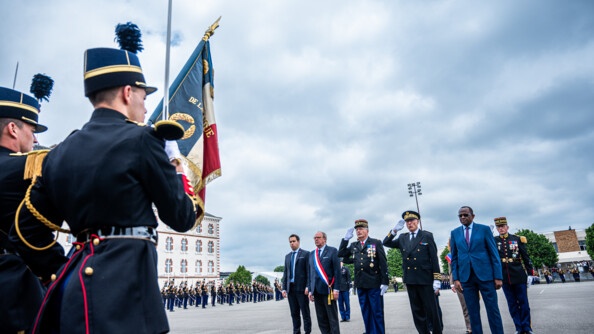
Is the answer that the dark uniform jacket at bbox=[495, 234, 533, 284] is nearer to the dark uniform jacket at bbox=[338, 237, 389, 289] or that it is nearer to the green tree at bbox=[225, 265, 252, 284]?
the dark uniform jacket at bbox=[338, 237, 389, 289]

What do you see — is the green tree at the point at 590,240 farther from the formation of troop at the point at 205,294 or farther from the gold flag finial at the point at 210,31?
the gold flag finial at the point at 210,31

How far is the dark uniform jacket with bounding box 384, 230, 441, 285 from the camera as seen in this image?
7.97 metres

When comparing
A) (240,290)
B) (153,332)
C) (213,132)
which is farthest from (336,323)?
(240,290)

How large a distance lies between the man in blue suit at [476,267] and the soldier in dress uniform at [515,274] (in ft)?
5.52

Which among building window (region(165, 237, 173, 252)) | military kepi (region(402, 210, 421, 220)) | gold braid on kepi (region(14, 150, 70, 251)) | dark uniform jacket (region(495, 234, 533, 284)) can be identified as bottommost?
dark uniform jacket (region(495, 234, 533, 284))

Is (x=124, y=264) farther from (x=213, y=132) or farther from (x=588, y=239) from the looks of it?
(x=588, y=239)

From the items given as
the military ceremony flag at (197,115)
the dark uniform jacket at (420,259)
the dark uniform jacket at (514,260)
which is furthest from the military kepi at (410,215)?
the military ceremony flag at (197,115)

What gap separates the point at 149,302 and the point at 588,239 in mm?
80197

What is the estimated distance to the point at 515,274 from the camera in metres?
9.05

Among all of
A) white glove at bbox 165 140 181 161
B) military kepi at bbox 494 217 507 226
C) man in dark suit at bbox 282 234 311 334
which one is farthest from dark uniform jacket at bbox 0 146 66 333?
military kepi at bbox 494 217 507 226

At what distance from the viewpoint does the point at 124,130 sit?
2238mm

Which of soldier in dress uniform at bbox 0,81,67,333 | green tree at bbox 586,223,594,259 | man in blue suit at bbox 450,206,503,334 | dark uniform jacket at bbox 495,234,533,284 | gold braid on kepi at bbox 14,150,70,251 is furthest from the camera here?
green tree at bbox 586,223,594,259

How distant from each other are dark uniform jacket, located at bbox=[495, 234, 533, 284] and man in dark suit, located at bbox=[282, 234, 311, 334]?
4596 mm

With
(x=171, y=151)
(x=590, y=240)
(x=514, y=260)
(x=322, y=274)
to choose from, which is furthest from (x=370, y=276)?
(x=590, y=240)
